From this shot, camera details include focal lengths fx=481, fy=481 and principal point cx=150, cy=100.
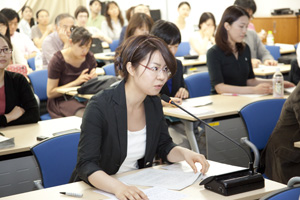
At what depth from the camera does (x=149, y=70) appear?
2105mm

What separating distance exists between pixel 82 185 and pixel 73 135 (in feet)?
1.87

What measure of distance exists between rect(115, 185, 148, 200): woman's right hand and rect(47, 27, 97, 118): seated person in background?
2521mm

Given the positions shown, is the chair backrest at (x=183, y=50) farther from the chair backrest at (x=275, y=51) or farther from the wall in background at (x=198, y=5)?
the wall in background at (x=198, y=5)

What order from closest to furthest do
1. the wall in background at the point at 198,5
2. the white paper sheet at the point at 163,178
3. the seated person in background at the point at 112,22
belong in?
the white paper sheet at the point at 163,178 < the seated person in background at the point at 112,22 < the wall in background at the point at 198,5

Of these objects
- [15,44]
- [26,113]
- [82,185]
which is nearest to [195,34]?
[15,44]

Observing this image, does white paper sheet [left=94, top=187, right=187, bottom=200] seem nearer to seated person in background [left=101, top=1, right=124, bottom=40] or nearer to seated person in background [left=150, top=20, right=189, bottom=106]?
seated person in background [left=150, top=20, right=189, bottom=106]

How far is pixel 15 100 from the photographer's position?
3412mm

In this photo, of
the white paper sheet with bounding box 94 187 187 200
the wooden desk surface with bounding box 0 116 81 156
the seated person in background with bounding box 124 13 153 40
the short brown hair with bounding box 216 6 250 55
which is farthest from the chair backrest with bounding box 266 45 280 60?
the white paper sheet with bounding box 94 187 187 200

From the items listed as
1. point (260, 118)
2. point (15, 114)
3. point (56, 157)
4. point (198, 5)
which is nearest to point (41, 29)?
point (198, 5)

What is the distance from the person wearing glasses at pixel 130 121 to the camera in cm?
206

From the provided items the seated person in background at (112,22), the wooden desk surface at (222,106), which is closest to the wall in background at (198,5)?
the seated person in background at (112,22)

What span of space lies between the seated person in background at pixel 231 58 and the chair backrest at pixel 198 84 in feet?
0.68

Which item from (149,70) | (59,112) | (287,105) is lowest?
(59,112)

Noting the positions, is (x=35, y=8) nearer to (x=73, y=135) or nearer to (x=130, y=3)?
(x=130, y=3)
